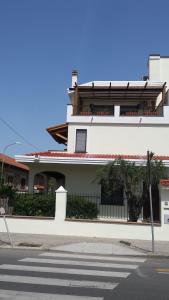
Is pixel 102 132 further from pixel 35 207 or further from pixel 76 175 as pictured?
pixel 35 207

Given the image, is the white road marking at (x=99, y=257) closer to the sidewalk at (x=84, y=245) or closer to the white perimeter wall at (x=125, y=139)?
the sidewalk at (x=84, y=245)

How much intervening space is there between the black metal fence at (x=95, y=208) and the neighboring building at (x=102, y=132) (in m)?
1.75

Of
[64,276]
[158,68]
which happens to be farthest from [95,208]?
[158,68]

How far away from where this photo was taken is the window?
1083 inches

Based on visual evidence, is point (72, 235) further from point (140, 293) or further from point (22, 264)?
point (140, 293)

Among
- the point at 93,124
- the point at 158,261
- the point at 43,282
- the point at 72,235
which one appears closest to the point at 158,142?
the point at 93,124

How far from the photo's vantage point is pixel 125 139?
27281 mm

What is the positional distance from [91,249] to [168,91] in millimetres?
17569

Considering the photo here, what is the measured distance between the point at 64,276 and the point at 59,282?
735 mm

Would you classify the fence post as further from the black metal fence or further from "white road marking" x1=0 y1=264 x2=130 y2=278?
"white road marking" x1=0 y1=264 x2=130 y2=278

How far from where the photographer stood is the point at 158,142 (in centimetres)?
2705

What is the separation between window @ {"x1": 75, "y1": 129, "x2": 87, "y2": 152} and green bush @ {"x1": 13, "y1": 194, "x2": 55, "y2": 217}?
287 inches

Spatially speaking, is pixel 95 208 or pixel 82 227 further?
pixel 95 208

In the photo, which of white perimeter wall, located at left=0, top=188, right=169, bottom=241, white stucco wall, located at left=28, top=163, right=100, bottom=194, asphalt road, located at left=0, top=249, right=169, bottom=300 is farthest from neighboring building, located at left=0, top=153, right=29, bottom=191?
asphalt road, located at left=0, top=249, right=169, bottom=300
